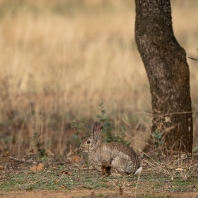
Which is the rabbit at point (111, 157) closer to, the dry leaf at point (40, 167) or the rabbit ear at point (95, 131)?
the rabbit ear at point (95, 131)

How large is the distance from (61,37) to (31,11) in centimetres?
267

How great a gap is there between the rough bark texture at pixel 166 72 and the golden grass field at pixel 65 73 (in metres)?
0.26

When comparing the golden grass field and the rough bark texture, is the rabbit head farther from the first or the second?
the rough bark texture

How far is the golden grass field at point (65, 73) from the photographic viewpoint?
39.2ft

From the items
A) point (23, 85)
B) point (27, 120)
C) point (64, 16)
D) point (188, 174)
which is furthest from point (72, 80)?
point (64, 16)

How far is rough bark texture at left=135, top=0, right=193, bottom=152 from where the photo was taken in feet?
30.5

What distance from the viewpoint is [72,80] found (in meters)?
14.6

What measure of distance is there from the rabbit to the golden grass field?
1075mm

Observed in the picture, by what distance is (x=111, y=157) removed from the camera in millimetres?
7898

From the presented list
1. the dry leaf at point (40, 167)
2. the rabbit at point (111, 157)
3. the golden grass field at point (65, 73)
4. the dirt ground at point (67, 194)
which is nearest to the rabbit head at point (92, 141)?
the rabbit at point (111, 157)

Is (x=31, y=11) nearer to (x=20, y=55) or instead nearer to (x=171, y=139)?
(x=20, y=55)

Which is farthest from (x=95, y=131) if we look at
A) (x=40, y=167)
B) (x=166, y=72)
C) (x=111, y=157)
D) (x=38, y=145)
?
(x=38, y=145)

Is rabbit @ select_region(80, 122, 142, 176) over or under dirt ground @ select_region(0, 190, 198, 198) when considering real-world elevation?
over

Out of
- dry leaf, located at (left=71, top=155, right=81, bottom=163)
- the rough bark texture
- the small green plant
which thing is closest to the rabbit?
dry leaf, located at (left=71, top=155, right=81, bottom=163)
